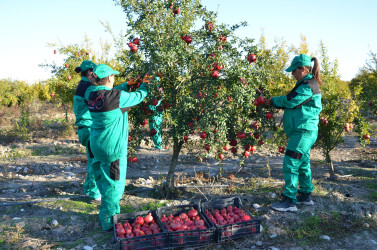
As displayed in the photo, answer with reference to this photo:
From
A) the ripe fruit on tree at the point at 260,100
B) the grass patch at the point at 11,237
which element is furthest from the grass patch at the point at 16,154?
the ripe fruit on tree at the point at 260,100

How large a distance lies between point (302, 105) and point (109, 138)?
277cm

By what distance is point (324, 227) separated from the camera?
3.83 m

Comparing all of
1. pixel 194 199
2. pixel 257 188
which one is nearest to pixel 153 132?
pixel 194 199

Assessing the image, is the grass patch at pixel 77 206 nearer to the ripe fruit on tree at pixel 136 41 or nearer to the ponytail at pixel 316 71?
the ripe fruit on tree at pixel 136 41

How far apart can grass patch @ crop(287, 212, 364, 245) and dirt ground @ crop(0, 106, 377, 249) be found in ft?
0.04

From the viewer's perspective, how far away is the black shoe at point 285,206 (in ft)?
13.6

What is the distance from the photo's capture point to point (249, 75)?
3949 mm

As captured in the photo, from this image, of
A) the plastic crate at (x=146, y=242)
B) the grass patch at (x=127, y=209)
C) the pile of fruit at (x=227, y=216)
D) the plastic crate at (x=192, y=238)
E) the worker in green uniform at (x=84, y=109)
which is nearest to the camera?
the plastic crate at (x=146, y=242)

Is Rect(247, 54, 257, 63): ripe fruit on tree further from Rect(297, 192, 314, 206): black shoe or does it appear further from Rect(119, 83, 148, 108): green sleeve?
Result: Rect(297, 192, 314, 206): black shoe

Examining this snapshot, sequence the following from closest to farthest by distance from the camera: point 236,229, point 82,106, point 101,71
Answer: point 236,229 < point 101,71 < point 82,106

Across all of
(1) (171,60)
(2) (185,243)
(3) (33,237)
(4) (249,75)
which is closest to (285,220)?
(2) (185,243)

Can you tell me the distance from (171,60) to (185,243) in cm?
234

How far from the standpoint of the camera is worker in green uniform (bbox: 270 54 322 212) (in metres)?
3.91

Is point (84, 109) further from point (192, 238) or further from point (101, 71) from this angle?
point (192, 238)
